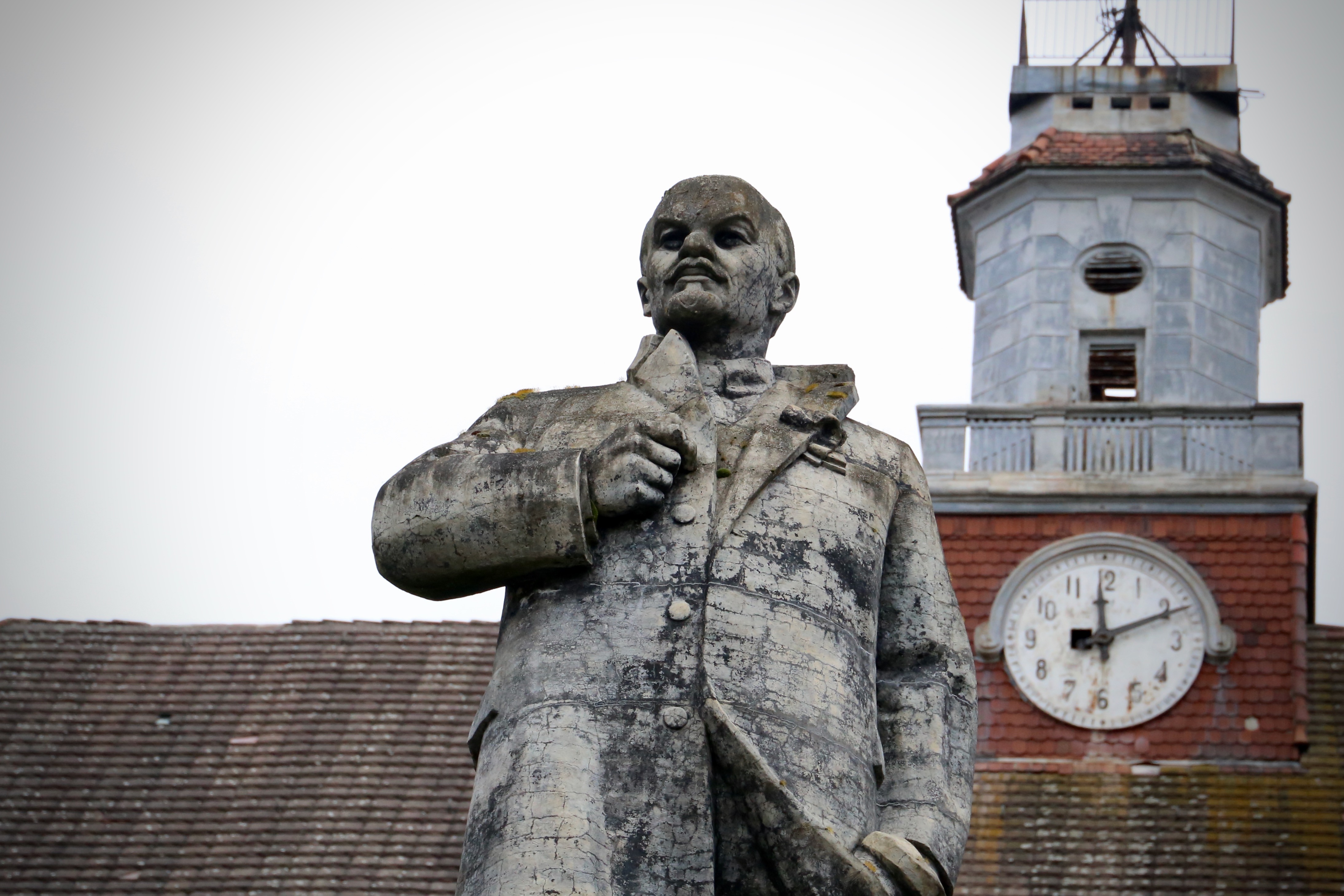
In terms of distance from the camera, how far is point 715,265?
26.7 ft

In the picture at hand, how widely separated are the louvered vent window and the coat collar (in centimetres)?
3173

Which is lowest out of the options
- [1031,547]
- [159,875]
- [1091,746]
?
[159,875]

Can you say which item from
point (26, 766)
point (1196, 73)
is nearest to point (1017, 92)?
point (1196, 73)

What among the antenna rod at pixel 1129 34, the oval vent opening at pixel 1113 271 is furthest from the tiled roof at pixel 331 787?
the antenna rod at pixel 1129 34

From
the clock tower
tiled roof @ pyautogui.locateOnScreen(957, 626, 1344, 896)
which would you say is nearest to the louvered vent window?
the clock tower

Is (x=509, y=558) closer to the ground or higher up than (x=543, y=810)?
higher up

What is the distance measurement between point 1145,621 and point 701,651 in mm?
29429

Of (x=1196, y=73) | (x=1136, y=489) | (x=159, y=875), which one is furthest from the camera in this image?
(x=1196, y=73)

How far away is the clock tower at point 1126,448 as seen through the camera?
3547 centimetres

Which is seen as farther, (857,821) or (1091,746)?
(1091,746)

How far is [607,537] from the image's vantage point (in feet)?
24.8

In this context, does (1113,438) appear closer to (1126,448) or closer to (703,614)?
(1126,448)

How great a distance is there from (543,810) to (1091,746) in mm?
28809

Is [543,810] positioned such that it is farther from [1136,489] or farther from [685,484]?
[1136,489]
